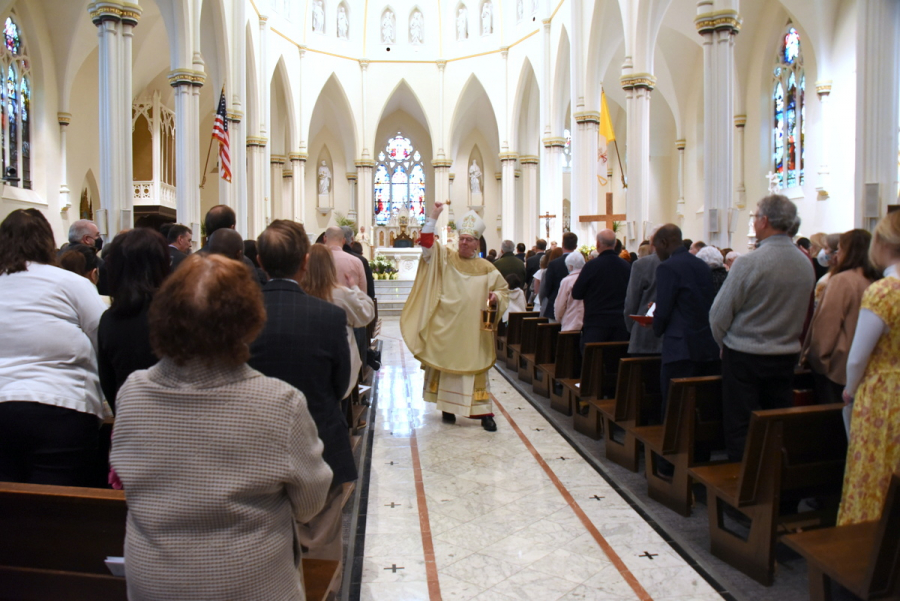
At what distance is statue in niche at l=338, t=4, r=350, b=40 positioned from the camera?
25062mm

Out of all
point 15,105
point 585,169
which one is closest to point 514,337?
point 585,169

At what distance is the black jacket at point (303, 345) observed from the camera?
7.66 feet

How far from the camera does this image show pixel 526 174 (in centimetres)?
2417

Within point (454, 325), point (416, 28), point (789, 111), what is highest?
point (416, 28)

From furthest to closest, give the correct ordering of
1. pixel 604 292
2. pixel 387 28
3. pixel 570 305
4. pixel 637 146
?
1. pixel 387 28
2. pixel 637 146
3. pixel 570 305
4. pixel 604 292

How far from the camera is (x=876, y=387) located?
2.68m

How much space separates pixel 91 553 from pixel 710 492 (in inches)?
111

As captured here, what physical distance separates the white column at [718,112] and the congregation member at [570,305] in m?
4.50

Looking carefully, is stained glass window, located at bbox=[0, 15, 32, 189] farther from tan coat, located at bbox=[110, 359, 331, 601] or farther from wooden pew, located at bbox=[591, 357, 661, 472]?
tan coat, located at bbox=[110, 359, 331, 601]

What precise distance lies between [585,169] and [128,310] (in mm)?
14494

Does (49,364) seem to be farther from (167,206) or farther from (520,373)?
(167,206)

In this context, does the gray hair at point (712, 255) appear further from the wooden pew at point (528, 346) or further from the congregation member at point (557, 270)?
the wooden pew at point (528, 346)

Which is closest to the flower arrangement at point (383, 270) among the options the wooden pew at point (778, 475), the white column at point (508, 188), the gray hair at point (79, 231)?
the white column at point (508, 188)

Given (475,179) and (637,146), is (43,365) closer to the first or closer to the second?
(637,146)
